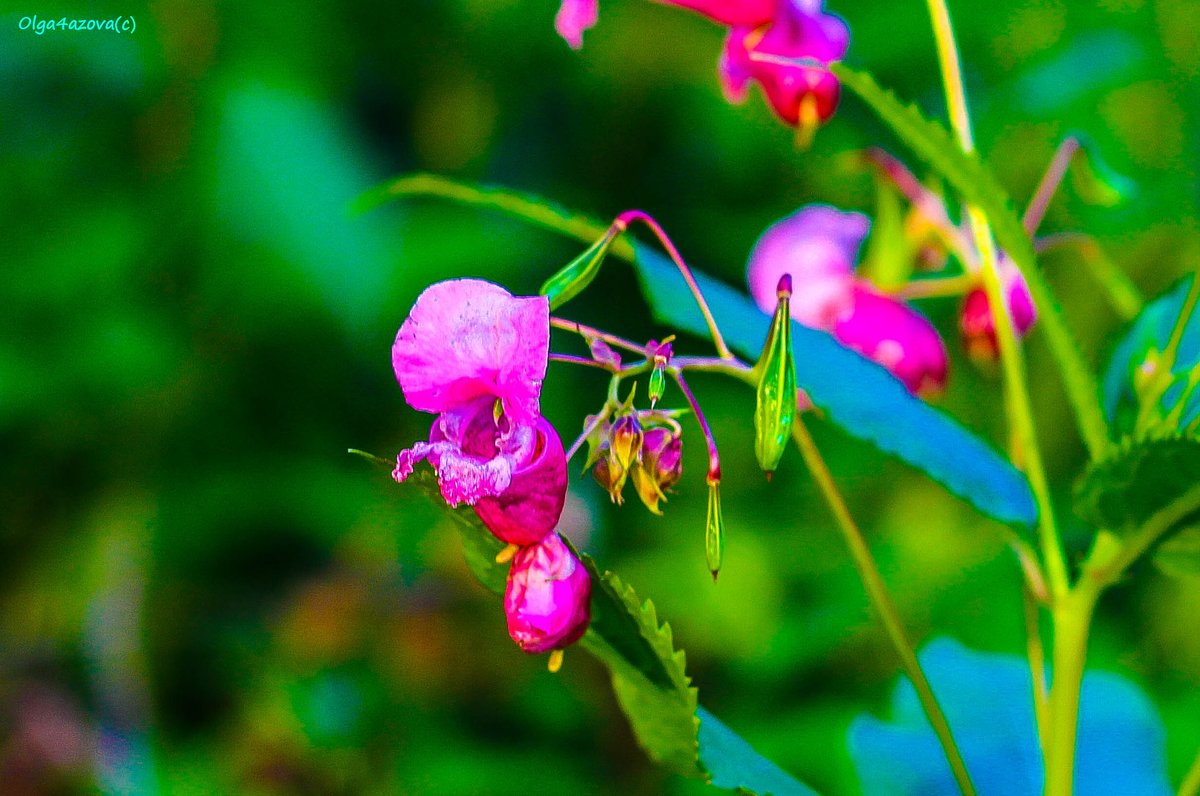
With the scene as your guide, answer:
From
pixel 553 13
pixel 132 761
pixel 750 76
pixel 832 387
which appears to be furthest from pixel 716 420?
pixel 832 387

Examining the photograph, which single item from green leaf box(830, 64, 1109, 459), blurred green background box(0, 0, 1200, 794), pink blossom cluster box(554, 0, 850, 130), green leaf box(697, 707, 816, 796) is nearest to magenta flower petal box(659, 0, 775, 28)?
pink blossom cluster box(554, 0, 850, 130)

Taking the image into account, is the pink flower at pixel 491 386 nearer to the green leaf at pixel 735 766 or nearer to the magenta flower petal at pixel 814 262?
the green leaf at pixel 735 766

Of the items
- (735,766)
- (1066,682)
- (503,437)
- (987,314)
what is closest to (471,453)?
(503,437)

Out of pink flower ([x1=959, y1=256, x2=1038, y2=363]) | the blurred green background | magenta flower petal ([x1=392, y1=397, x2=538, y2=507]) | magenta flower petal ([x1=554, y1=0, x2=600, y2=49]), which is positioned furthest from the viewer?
Answer: the blurred green background

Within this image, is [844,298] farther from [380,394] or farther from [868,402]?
[380,394]

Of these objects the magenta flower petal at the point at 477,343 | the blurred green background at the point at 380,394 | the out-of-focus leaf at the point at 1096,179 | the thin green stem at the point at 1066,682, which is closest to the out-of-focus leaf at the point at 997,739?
the thin green stem at the point at 1066,682

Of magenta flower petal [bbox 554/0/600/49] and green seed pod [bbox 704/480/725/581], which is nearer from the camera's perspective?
green seed pod [bbox 704/480/725/581]

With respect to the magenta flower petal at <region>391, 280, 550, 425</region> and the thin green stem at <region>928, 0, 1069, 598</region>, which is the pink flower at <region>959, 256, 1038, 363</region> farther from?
the magenta flower petal at <region>391, 280, 550, 425</region>

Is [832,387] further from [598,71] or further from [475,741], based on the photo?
[598,71]
